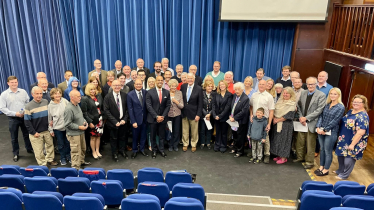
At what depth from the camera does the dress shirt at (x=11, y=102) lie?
4258mm

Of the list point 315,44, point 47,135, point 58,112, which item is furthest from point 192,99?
point 315,44

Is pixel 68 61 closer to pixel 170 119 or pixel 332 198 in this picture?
pixel 170 119

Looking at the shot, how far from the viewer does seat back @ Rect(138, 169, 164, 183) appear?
305cm

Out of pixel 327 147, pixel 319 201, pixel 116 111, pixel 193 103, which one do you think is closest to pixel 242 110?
pixel 193 103

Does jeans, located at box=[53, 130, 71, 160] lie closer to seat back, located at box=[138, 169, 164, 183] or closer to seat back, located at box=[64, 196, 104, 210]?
seat back, located at box=[138, 169, 164, 183]

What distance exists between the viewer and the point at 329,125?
394 cm

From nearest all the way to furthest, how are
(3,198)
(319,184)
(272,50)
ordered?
(3,198), (319,184), (272,50)

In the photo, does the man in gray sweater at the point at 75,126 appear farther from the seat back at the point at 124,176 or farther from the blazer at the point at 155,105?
the seat back at the point at 124,176

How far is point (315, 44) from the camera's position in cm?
589

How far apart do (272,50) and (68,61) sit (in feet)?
18.4

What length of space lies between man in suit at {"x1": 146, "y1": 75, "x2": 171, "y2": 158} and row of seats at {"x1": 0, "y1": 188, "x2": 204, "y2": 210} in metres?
2.16

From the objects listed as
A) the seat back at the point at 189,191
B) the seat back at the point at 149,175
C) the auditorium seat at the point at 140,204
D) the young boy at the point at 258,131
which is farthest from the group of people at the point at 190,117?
the auditorium seat at the point at 140,204

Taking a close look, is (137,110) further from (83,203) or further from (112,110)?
(83,203)

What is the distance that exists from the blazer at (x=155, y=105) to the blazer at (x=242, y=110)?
4.02 ft
